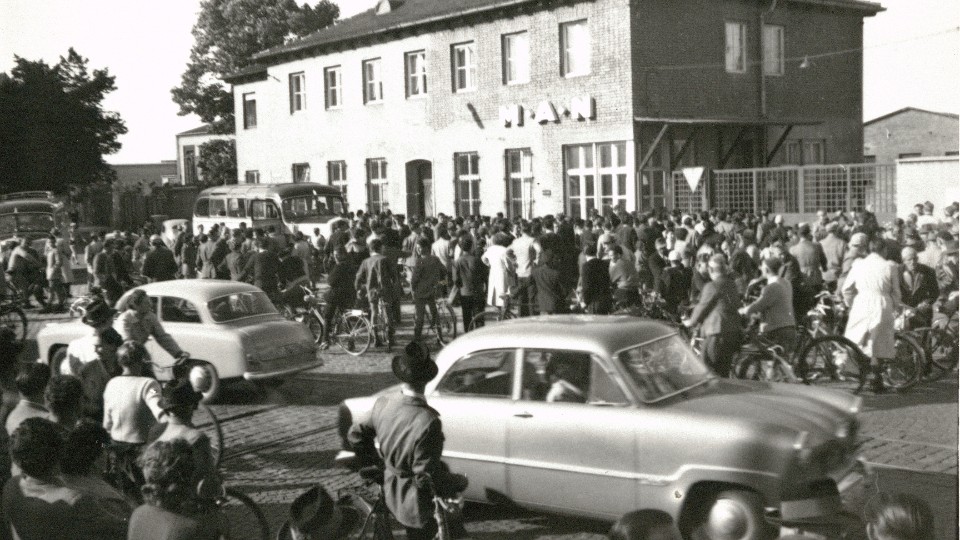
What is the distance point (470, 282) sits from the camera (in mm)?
16000

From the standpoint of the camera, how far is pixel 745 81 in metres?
29.8

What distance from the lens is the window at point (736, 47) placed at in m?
29.2

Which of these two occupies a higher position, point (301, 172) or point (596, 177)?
point (301, 172)

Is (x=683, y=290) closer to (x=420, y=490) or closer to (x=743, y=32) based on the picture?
(x=420, y=490)

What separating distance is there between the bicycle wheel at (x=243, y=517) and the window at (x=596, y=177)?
21.6m

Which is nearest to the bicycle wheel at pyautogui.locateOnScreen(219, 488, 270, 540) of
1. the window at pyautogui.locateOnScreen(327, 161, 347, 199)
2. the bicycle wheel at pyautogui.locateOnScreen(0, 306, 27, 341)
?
the bicycle wheel at pyautogui.locateOnScreen(0, 306, 27, 341)

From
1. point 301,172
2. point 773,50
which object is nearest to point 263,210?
point 301,172

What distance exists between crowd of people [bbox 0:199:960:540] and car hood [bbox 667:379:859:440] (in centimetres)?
197

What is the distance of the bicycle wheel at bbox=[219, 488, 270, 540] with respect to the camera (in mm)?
6386

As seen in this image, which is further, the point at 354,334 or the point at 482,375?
the point at 354,334

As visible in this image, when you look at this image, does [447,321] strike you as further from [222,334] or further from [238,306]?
[222,334]

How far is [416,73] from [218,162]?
808 inches

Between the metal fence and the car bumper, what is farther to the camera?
the metal fence

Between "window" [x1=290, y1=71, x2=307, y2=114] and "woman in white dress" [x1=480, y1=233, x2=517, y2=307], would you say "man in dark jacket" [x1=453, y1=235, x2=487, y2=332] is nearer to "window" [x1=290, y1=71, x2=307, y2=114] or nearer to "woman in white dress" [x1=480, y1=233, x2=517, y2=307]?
"woman in white dress" [x1=480, y1=233, x2=517, y2=307]
